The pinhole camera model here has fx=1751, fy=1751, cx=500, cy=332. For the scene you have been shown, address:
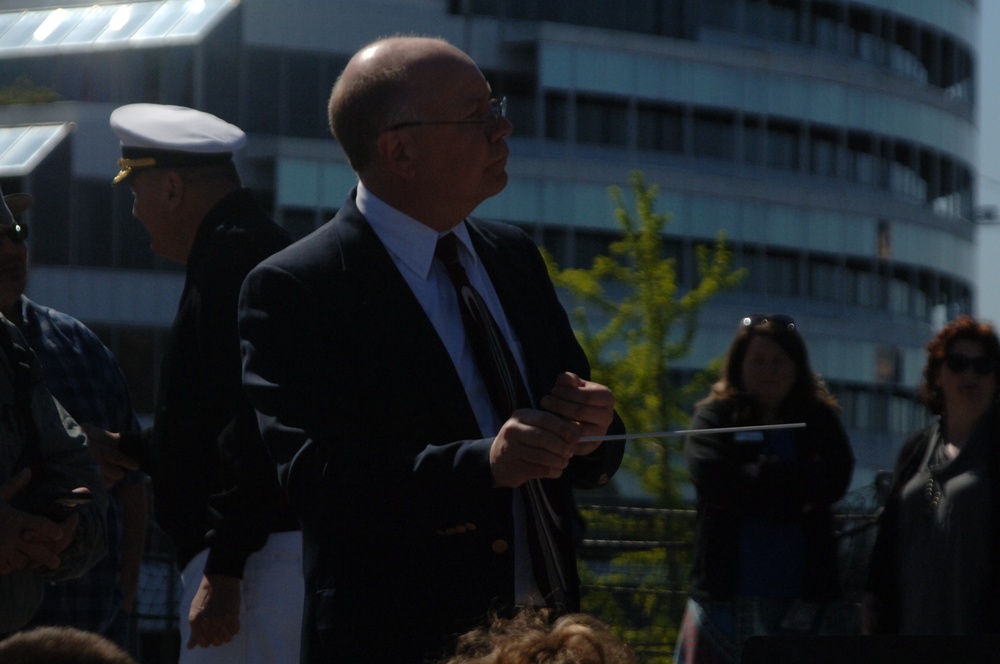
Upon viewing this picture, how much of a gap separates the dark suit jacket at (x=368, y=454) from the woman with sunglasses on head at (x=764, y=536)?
2.69 metres

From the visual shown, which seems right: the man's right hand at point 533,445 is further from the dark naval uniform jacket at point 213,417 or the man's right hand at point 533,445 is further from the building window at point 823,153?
the building window at point 823,153

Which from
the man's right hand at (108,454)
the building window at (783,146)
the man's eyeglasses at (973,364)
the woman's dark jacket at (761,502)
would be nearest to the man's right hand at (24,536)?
the man's right hand at (108,454)

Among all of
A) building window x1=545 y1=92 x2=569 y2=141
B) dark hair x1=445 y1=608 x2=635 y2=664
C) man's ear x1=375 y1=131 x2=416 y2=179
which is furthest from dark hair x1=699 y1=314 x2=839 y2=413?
building window x1=545 y1=92 x2=569 y2=141

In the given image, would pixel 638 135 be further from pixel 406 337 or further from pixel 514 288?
pixel 406 337

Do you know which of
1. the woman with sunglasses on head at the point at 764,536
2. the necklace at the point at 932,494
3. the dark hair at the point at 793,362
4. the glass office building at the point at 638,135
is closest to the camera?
the woman with sunglasses on head at the point at 764,536

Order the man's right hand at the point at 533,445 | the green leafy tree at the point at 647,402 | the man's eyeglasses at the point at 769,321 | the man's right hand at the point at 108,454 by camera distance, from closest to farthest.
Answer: the man's right hand at the point at 533,445, the man's right hand at the point at 108,454, the man's eyeglasses at the point at 769,321, the green leafy tree at the point at 647,402

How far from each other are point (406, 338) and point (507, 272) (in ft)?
1.20

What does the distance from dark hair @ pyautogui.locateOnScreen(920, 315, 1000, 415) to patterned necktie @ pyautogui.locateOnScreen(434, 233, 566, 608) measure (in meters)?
3.19

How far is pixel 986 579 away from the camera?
220 inches

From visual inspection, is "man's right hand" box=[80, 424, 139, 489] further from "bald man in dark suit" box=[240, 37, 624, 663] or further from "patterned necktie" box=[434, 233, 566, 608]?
"patterned necktie" box=[434, 233, 566, 608]

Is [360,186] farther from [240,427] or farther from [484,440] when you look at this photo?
[240,427]

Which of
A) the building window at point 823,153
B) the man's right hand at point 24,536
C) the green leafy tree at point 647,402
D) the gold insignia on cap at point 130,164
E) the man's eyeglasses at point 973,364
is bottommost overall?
the green leafy tree at point 647,402

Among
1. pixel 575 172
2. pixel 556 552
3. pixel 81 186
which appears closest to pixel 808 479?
pixel 556 552

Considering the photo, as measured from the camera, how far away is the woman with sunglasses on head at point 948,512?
5.61 meters
